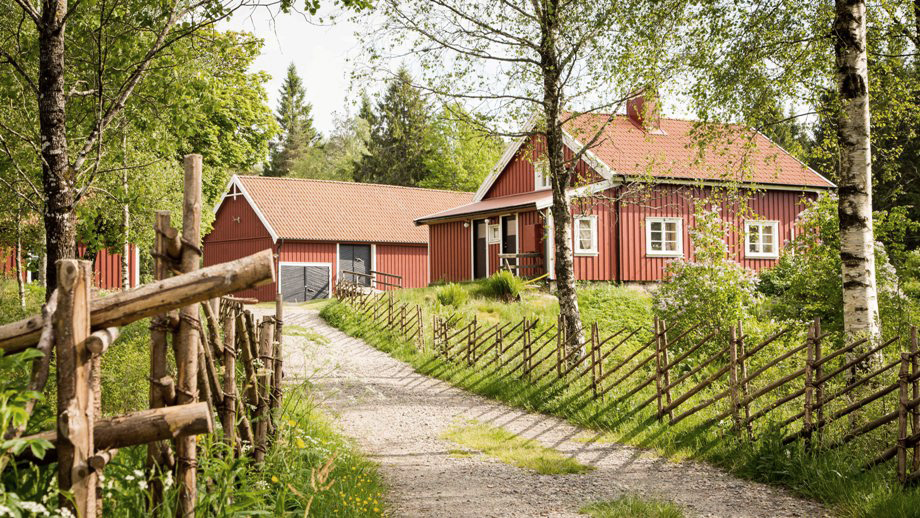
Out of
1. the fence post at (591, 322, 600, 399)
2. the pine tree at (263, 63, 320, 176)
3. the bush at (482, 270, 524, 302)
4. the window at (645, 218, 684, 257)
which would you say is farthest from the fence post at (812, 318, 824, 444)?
the pine tree at (263, 63, 320, 176)

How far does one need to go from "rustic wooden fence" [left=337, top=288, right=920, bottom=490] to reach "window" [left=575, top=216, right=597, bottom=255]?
22.1 ft

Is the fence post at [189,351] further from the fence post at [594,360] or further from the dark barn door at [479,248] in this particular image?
the dark barn door at [479,248]

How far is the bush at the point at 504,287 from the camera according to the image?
64.1ft

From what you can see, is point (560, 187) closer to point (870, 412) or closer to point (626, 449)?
point (626, 449)

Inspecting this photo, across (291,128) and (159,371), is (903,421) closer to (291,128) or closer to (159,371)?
(159,371)

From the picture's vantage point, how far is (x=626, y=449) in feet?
27.3

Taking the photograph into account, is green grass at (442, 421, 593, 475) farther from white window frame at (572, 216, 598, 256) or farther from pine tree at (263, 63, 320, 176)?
pine tree at (263, 63, 320, 176)

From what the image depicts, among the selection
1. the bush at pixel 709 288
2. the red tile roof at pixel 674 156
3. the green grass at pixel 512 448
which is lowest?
the green grass at pixel 512 448

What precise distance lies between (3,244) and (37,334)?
64.1 feet

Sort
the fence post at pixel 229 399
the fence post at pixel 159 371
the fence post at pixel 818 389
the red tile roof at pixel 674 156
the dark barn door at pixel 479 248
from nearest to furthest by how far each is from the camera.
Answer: the fence post at pixel 159 371
the fence post at pixel 229 399
the fence post at pixel 818 389
the red tile roof at pixel 674 156
the dark barn door at pixel 479 248

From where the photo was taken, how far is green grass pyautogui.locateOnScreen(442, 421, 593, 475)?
24.8ft

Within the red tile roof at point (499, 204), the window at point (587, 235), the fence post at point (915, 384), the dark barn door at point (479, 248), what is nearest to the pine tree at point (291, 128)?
the red tile roof at point (499, 204)

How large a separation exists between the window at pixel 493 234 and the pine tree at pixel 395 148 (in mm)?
25597

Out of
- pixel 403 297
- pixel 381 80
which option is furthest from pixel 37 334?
pixel 403 297
